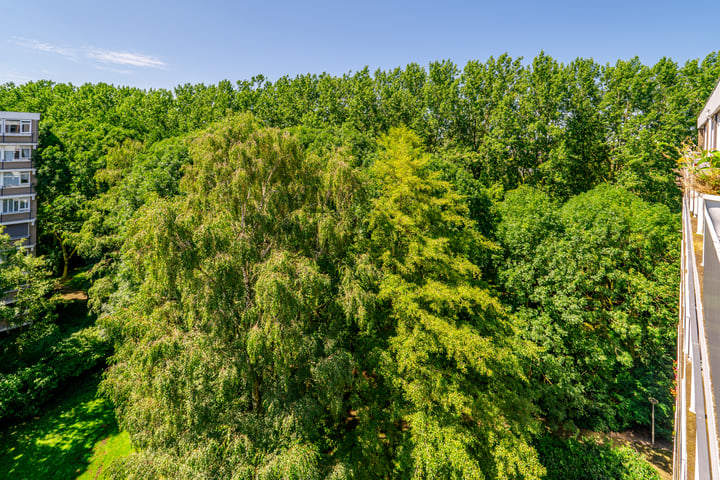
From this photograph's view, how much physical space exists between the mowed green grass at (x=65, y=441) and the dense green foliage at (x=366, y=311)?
5.61m

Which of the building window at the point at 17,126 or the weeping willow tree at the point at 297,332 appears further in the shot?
the building window at the point at 17,126

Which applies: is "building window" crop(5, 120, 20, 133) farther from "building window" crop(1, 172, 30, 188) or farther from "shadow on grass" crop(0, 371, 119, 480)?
"shadow on grass" crop(0, 371, 119, 480)

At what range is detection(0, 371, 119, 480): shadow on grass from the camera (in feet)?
43.1

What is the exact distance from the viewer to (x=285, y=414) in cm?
A: 887

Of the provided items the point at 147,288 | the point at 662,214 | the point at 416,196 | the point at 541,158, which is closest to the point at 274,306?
the point at 147,288

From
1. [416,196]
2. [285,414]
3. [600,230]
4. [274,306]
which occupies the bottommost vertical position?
[285,414]

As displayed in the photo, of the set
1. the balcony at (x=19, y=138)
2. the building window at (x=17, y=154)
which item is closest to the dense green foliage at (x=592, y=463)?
the building window at (x=17, y=154)

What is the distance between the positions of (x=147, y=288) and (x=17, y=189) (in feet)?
82.7

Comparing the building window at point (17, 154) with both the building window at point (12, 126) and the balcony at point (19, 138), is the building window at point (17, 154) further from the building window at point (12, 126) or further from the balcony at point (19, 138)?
the building window at point (12, 126)

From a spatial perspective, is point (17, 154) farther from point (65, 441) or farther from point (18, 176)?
point (65, 441)

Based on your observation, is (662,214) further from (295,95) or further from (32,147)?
(32,147)

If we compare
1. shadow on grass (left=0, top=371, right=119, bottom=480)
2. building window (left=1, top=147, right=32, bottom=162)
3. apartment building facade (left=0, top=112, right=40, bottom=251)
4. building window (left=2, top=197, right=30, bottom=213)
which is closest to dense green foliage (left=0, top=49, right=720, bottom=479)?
shadow on grass (left=0, top=371, right=119, bottom=480)

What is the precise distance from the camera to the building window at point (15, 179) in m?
23.8

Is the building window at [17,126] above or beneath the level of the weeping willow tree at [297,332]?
above
